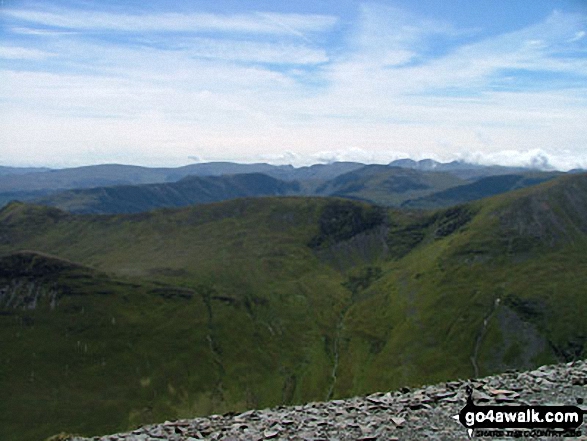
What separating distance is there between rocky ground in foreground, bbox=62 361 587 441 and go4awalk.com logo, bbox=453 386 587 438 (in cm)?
60

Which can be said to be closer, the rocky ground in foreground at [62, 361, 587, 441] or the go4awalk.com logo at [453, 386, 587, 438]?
the go4awalk.com logo at [453, 386, 587, 438]

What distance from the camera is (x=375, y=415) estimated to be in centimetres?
2598

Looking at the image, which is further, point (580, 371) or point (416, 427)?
point (580, 371)

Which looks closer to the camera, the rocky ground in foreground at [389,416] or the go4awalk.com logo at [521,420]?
the go4awalk.com logo at [521,420]

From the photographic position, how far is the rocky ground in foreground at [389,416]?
23578 mm

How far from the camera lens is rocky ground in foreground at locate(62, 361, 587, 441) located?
23.6 meters

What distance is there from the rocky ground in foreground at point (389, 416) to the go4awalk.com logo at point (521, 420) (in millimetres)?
601

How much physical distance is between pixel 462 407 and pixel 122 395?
205828 millimetres

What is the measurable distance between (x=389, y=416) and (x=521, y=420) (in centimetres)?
677

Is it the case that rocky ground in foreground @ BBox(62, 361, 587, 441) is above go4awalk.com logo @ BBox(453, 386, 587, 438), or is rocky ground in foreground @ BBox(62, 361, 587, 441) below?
below

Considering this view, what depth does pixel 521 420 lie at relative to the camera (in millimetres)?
22812

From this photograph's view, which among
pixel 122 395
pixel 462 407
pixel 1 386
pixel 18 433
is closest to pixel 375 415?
pixel 462 407

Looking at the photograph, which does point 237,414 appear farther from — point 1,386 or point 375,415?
point 1,386

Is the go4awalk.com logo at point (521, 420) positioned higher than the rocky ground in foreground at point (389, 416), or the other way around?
the go4awalk.com logo at point (521, 420)
